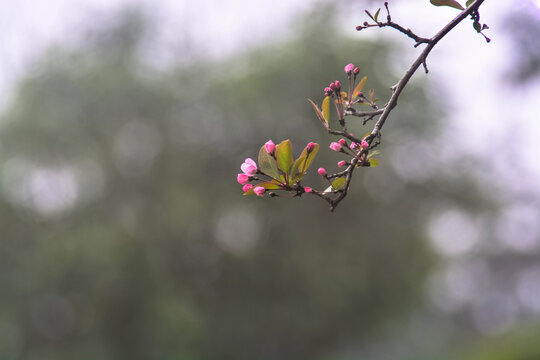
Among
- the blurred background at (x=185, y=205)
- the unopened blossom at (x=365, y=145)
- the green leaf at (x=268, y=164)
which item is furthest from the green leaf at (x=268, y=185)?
the blurred background at (x=185, y=205)

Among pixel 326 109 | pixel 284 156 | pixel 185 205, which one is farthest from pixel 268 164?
pixel 185 205

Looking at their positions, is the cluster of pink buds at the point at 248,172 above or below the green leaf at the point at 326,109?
below

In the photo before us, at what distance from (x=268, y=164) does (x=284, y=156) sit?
3cm

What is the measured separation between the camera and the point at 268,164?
3.02 feet

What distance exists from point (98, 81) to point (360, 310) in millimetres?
5568

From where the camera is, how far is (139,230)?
9.66 metres

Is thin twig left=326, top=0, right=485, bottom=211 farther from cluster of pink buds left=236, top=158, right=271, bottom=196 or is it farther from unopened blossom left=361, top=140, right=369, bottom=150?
cluster of pink buds left=236, top=158, right=271, bottom=196

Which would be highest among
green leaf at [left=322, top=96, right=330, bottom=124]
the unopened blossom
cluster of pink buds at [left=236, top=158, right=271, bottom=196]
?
green leaf at [left=322, top=96, right=330, bottom=124]

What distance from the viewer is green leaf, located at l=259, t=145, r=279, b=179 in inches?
36.0

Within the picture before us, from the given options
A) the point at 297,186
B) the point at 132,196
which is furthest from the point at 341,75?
the point at 297,186

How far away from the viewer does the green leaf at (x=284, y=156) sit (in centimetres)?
91

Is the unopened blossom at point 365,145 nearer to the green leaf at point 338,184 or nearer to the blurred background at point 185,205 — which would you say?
the green leaf at point 338,184

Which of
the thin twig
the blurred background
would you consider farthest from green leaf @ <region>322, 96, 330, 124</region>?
the blurred background

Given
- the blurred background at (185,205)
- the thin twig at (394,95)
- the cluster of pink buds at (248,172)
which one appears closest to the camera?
the thin twig at (394,95)
